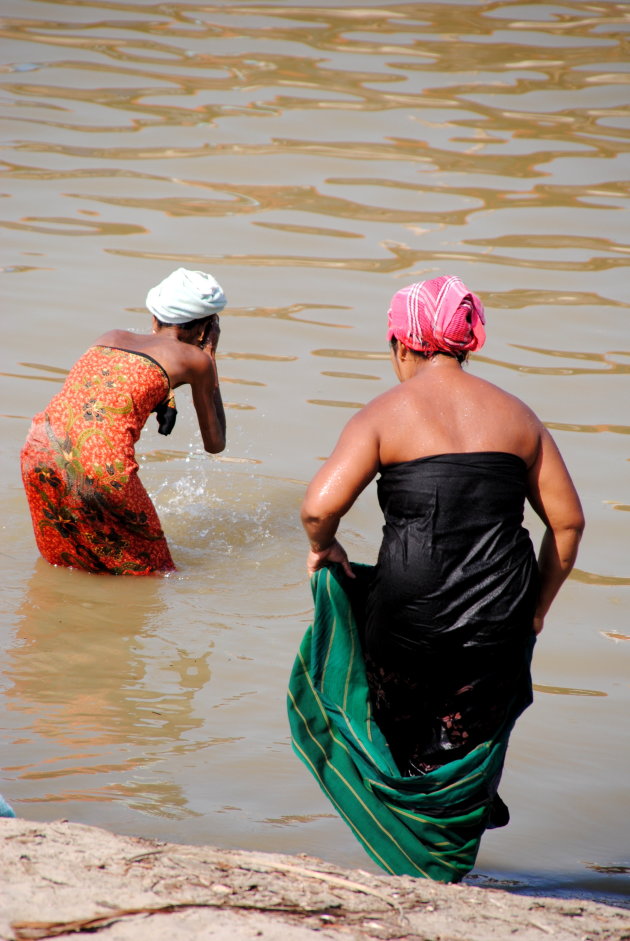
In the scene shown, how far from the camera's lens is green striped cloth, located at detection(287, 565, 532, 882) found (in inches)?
110

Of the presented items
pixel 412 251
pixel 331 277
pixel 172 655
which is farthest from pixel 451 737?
pixel 412 251

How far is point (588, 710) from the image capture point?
4164 millimetres

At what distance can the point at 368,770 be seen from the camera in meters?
2.85

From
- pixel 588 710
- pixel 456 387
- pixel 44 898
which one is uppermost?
pixel 456 387

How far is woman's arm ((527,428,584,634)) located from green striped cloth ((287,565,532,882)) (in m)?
0.43

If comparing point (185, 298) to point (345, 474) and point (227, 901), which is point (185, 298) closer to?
point (345, 474)

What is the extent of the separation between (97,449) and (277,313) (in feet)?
13.1

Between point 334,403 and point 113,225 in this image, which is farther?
point 113,225

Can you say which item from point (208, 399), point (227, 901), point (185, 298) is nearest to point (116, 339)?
point (185, 298)

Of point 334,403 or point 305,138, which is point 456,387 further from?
point 305,138

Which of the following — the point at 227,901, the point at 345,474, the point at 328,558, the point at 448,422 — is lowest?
the point at 227,901

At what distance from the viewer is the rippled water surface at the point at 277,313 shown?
366 centimetres

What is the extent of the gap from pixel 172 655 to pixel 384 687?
1.70m

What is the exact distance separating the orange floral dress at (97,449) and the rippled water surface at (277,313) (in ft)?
1.00
